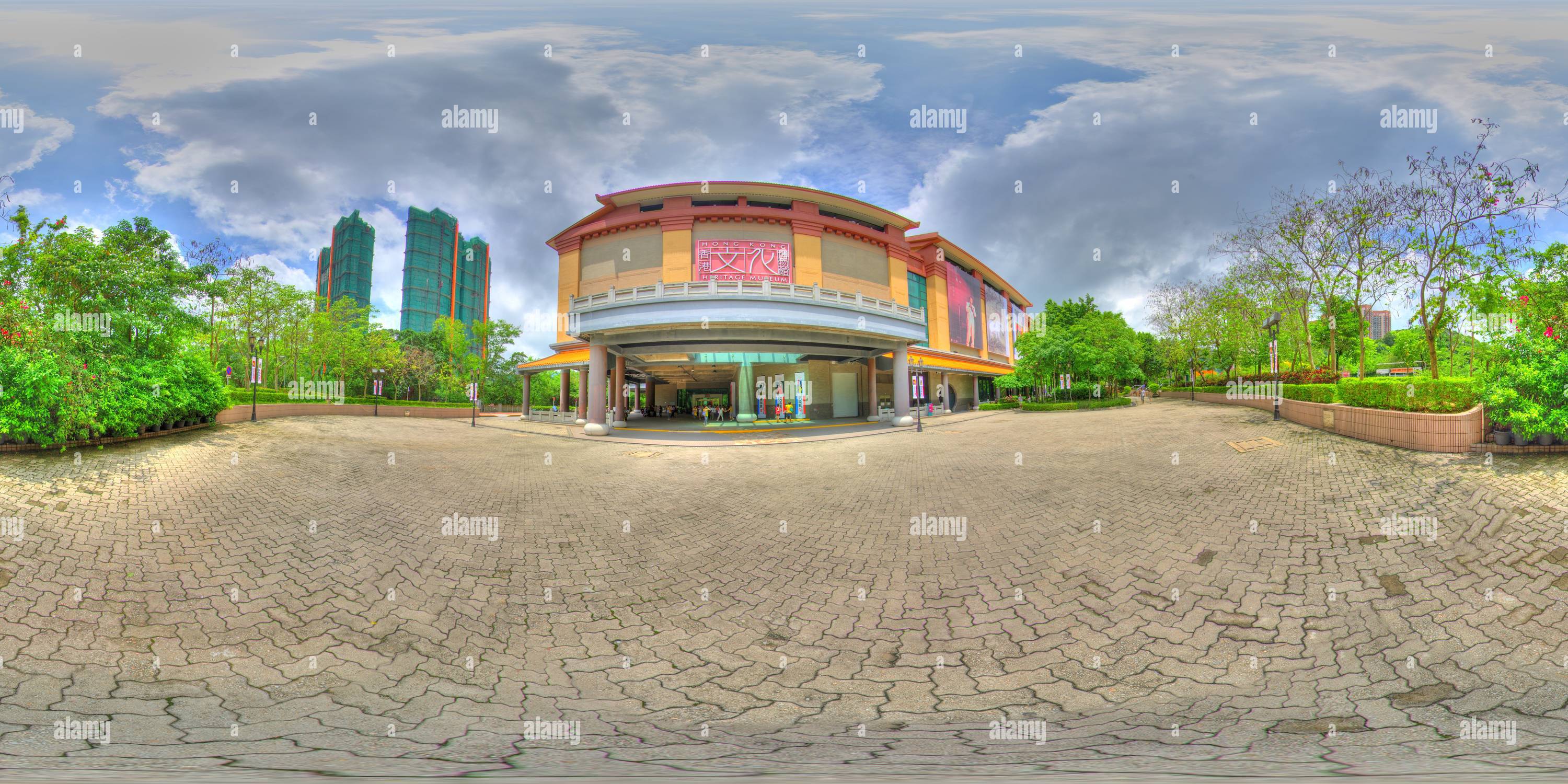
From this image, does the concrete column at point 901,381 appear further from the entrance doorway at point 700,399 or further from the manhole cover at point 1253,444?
the entrance doorway at point 700,399

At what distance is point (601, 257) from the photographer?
802 inches

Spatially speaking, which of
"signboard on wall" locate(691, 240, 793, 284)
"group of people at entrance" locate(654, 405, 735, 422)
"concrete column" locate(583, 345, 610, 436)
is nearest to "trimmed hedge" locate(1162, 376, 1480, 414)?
"signboard on wall" locate(691, 240, 793, 284)

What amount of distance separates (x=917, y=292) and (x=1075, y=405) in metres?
10.1

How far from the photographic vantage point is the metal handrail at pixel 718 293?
13281 millimetres

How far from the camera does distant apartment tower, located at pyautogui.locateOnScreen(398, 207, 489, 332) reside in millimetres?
52531

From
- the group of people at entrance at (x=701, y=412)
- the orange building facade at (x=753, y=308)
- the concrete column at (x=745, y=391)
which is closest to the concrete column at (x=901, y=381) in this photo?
the orange building facade at (x=753, y=308)

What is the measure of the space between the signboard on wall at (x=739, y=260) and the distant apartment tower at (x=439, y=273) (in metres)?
41.1

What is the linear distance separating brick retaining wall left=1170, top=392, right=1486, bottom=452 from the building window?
58.3 ft

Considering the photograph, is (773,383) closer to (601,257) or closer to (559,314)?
(601,257)

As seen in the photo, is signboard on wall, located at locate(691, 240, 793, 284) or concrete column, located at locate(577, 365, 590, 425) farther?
concrete column, located at locate(577, 365, 590, 425)

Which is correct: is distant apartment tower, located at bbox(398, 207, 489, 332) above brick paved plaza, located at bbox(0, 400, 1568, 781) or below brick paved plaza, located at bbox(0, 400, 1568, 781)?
above

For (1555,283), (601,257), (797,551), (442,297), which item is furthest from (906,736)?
(442,297)

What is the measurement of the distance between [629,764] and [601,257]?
819 inches

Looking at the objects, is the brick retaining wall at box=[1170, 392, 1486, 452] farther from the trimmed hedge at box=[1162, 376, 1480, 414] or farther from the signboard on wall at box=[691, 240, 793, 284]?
the signboard on wall at box=[691, 240, 793, 284]
